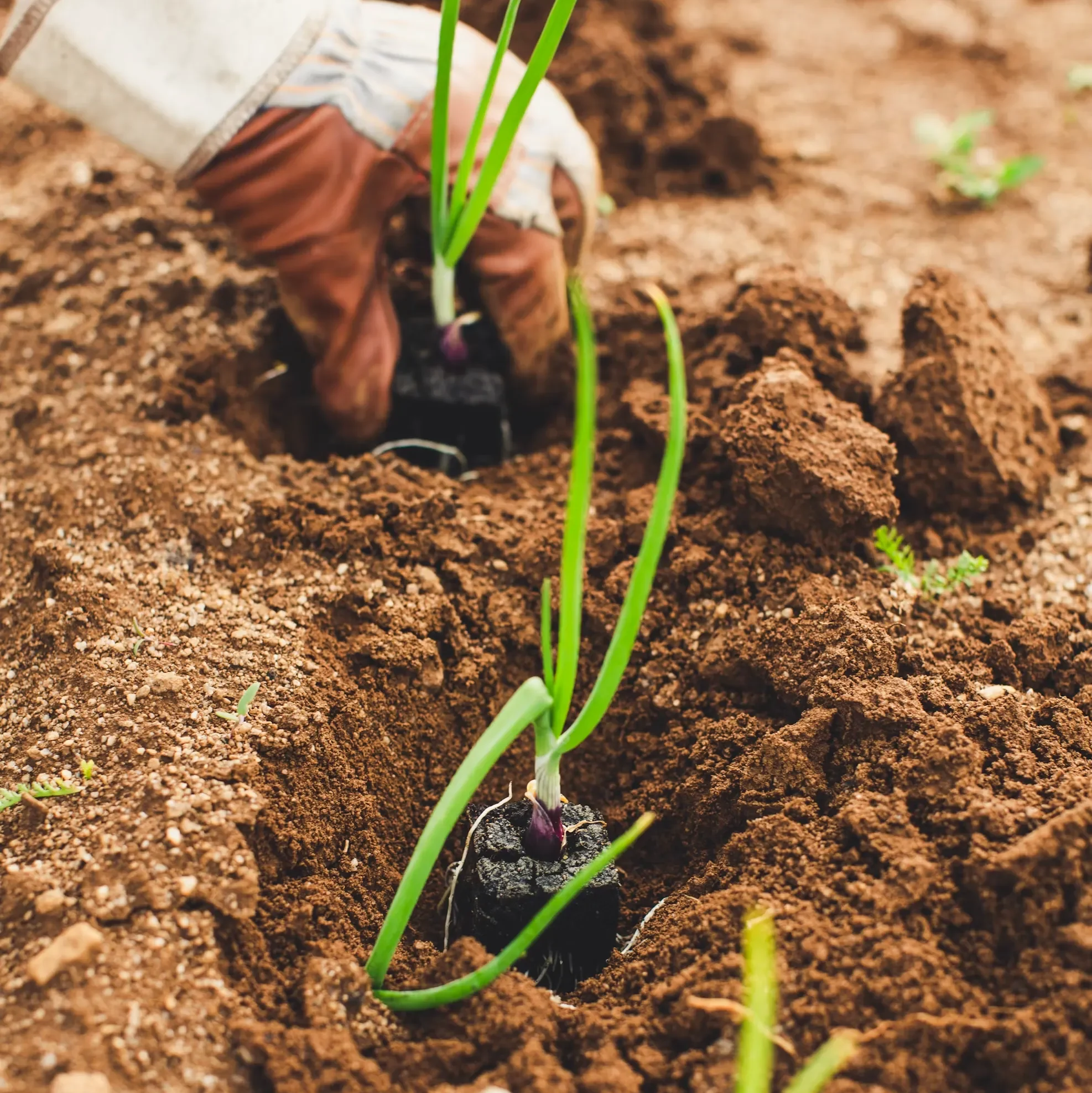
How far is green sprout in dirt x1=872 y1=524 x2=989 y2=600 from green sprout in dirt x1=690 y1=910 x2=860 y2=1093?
1.76 feet

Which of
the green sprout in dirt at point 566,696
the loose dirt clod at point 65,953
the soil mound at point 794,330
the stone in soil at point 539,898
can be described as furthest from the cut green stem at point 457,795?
the soil mound at point 794,330

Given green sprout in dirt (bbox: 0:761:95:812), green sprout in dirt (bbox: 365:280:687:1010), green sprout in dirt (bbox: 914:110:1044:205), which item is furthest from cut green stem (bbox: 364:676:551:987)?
green sprout in dirt (bbox: 914:110:1044:205)

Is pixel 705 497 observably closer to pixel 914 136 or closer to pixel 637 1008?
pixel 637 1008

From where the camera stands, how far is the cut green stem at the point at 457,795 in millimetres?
1000

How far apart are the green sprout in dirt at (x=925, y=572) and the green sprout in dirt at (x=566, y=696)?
20.8 inches

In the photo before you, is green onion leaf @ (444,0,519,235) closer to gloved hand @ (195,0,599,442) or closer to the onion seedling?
gloved hand @ (195,0,599,442)

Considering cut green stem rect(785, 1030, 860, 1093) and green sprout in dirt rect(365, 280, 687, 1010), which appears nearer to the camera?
cut green stem rect(785, 1030, 860, 1093)

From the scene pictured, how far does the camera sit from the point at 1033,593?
151 centimetres

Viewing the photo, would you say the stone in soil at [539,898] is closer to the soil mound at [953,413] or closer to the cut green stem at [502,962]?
the cut green stem at [502,962]

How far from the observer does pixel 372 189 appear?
5.10 feet

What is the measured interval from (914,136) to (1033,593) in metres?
1.45

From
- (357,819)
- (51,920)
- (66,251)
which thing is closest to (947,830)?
(357,819)

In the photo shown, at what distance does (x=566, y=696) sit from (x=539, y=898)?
26 cm

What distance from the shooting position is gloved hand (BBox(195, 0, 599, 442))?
1480 millimetres
